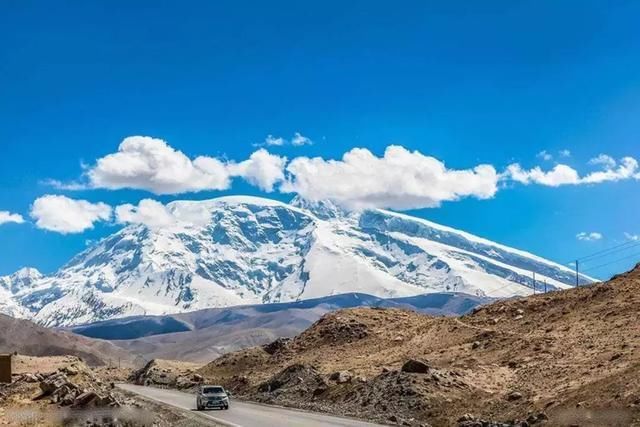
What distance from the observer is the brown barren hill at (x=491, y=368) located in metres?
40.2

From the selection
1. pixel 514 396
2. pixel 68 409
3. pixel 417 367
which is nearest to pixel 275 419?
pixel 68 409

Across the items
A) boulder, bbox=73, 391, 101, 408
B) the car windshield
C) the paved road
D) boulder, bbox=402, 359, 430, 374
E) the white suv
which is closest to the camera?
the paved road

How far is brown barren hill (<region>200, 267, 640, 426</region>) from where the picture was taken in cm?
4019

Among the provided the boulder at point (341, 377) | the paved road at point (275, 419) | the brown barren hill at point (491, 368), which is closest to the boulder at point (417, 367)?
the brown barren hill at point (491, 368)

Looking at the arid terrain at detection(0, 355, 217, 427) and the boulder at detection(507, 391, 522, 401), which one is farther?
the boulder at detection(507, 391, 522, 401)

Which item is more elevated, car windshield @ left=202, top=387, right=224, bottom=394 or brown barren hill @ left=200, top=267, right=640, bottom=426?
brown barren hill @ left=200, top=267, right=640, bottom=426

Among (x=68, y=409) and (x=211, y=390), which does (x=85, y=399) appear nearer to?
(x=68, y=409)

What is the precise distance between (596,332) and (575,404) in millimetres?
17787

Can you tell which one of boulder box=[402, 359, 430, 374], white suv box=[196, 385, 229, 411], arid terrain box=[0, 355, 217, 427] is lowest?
arid terrain box=[0, 355, 217, 427]

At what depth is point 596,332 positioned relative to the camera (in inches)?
2146

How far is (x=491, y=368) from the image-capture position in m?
54.7

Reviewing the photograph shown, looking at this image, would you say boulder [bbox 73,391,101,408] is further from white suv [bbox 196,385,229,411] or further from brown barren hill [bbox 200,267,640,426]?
brown barren hill [bbox 200,267,640,426]

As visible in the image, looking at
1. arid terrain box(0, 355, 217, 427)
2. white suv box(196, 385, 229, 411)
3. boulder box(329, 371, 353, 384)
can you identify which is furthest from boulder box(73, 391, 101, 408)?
boulder box(329, 371, 353, 384)

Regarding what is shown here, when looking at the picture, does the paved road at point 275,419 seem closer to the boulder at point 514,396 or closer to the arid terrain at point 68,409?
the arid terrain at point 68,409
